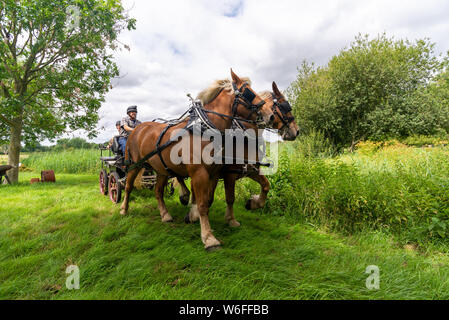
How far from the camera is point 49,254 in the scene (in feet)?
8.18

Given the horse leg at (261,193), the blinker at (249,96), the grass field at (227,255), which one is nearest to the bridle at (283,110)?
the blinker at (249,96)

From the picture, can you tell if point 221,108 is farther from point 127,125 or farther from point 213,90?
point 127,125

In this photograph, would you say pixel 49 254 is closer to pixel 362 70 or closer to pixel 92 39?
pixel 92 39

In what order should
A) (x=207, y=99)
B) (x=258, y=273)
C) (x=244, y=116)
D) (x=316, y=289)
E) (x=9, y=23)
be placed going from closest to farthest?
(x=316, y=289), (x=258, y=273), (x=244, y=116), (x=207, y=99), (x=9, y=23)

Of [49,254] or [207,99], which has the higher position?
[207,99]

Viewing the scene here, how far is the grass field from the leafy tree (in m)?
11.7

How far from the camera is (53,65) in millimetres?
7234

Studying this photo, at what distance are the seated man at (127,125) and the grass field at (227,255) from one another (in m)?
1.79

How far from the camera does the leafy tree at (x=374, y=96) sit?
527 inches

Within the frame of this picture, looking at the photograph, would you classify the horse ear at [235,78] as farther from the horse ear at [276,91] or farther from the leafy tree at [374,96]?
the leafy tree at [374,96]

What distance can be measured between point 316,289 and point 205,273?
1.08m

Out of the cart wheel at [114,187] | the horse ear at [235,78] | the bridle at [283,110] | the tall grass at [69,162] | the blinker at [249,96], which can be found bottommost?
the cart wheel at [114,187]

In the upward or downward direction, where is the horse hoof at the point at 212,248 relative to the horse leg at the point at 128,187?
downward

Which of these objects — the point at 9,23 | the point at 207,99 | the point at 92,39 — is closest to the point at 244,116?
the point at 207,99
